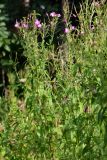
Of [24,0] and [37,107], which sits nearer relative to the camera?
[37,107]

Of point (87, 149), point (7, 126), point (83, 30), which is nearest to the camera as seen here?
point (87, 149)

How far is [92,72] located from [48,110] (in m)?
0.59

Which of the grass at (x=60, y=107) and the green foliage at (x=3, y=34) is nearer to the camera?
the grass at (x=60, y=107)

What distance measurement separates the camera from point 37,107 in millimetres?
3703

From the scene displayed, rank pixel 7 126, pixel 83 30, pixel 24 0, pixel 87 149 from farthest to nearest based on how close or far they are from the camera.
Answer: pixel 24 0, pixel 7 126, pixel 83 30, pixel 87 149

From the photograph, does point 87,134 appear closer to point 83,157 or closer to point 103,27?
point 83,157

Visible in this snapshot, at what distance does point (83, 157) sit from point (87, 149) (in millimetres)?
105

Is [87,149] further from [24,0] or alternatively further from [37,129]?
[24,0]

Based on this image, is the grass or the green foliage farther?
the green foliage

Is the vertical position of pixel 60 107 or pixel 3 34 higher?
pixel 3 34

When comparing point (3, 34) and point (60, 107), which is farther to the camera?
point (3, 34)

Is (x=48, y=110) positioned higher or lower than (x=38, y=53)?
lower

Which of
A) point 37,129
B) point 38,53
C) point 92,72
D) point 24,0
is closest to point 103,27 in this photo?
point 92,72

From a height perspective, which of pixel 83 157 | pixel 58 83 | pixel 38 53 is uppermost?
pixel 38 53
